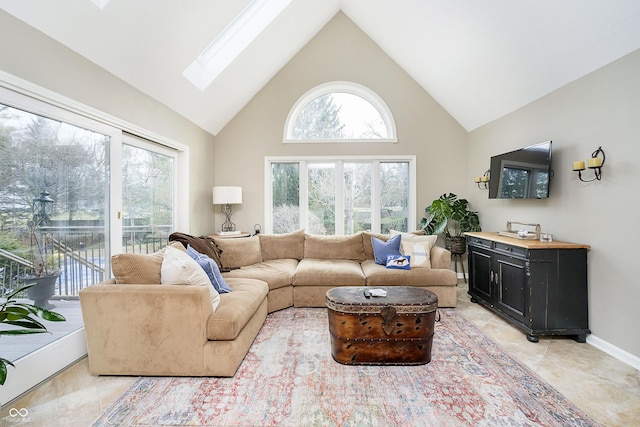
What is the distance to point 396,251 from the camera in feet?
13.0

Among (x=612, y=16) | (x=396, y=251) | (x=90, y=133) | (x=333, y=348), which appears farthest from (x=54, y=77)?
(x=612, y=16)

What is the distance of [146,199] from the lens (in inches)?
135

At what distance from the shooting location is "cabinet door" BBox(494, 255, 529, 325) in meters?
2.84

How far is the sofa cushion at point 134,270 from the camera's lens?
220 cm

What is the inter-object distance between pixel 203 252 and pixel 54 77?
6.19ft

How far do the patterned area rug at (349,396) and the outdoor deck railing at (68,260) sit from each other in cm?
100

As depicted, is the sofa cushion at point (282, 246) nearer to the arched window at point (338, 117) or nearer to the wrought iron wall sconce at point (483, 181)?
the arched window at point (338, 117)

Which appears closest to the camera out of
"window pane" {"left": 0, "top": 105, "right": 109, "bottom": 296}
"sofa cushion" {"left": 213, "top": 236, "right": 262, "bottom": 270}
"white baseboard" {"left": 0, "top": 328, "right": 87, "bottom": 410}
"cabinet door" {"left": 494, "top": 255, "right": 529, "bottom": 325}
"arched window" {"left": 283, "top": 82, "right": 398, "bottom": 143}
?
"white baseboard" {"left": 0, "top": 328, "right": 87, "bottom": 410}

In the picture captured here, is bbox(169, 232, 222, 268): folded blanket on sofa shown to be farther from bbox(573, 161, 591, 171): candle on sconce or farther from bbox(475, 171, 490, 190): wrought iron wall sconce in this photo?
bbox(475, 171, 490, 190): wrought iron wall sconce

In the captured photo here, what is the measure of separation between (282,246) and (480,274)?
2586mm

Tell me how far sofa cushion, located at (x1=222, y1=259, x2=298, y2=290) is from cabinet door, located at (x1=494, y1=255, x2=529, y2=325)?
90.1 inches

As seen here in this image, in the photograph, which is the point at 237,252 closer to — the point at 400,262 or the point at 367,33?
the point at 400,262

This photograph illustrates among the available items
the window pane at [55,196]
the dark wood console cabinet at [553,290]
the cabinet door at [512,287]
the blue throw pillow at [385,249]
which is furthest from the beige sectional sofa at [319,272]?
the window pane at [55,196]

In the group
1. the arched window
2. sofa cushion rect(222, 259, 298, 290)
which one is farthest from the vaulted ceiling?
sofa cushion rect(222, 259, 298, 290)
